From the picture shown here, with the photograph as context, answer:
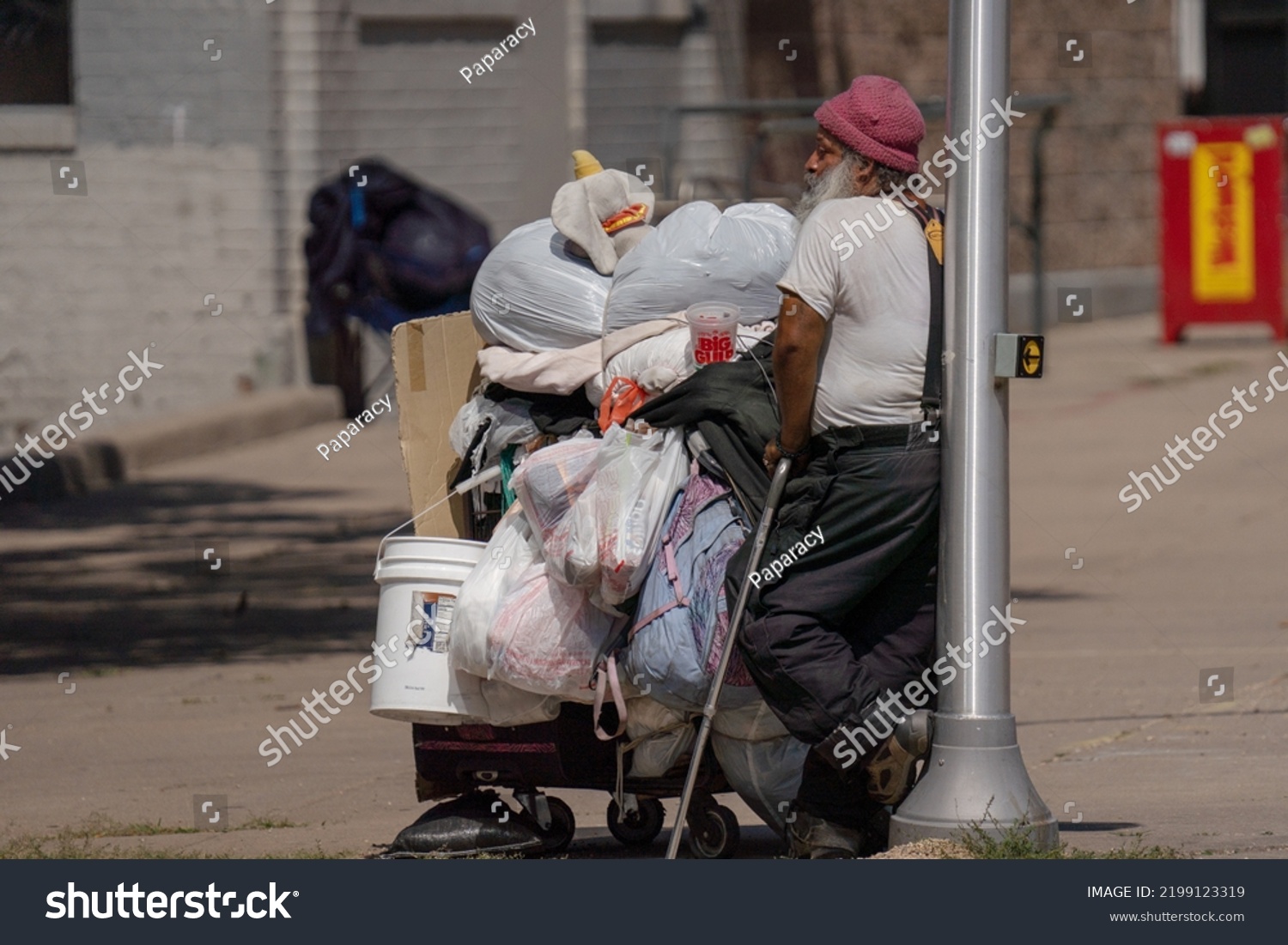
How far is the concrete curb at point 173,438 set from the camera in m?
14.2

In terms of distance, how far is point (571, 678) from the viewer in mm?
5477

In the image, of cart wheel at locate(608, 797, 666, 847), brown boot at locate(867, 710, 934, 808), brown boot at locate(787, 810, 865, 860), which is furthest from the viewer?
cart wheel at locate(608, 797, 666, 847)

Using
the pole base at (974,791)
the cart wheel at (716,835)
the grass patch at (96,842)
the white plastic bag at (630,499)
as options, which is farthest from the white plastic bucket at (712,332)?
the grass patch at (96,842)

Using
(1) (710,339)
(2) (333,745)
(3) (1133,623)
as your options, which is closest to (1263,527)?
(3) (1133,623)

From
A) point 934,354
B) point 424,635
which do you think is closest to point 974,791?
point 934,354

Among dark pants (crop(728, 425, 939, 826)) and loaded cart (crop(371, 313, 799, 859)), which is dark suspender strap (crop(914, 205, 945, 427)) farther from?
loaded cart (crop(371, 313, 799, 859))

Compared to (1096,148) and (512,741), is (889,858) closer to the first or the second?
(512,741)

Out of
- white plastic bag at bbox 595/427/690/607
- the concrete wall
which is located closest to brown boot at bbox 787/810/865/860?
white plastic bag at bbox 595/427/690/607

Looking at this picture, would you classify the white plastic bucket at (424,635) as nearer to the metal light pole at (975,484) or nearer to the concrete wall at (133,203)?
the metal light pole at (975,484)

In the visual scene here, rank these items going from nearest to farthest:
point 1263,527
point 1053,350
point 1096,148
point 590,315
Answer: point 590,315
point 1263,527
point 1053,350
point 1096,148

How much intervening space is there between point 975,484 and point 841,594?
450 mm

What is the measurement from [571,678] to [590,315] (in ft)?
3.69

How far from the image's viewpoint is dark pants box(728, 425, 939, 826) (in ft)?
17.1

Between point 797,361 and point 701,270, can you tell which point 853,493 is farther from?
point 701,270
